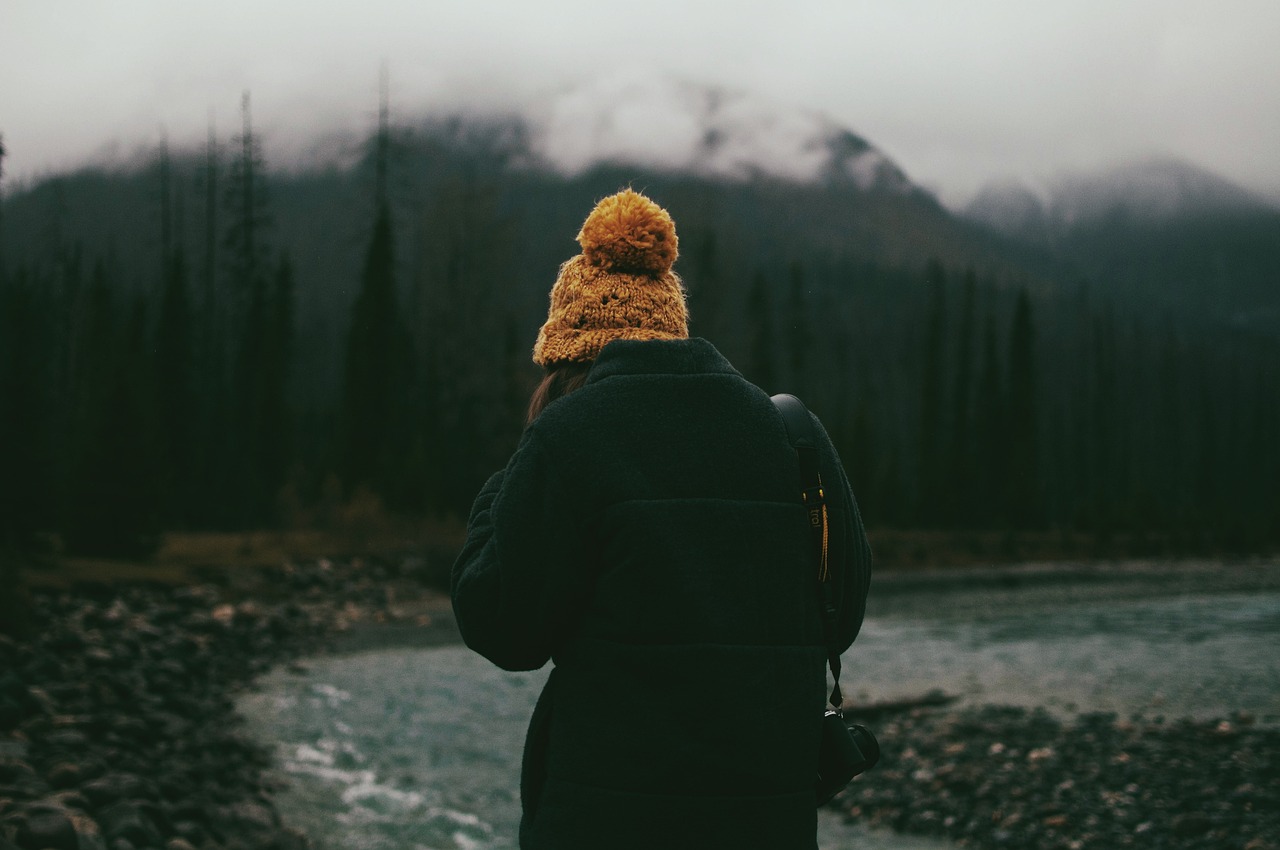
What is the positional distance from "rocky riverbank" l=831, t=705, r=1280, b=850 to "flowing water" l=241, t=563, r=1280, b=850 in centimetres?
80

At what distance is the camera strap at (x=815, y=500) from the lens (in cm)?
195

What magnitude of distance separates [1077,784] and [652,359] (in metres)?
9.52

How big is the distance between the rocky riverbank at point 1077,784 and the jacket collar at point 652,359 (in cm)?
779

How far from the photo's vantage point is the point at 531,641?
74.2 inches

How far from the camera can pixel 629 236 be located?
6.91 ft

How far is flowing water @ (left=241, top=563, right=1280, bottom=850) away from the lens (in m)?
9.03

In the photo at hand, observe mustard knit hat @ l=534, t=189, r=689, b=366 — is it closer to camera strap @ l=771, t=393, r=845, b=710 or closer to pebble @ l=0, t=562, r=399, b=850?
camera strap @ l=771, t=393, r=845, b=710

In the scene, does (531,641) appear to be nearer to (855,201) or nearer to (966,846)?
(966,846)

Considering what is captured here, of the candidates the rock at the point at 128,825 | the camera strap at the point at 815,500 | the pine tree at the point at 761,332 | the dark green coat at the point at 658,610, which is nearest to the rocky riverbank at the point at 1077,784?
the rock at the point at 128,825

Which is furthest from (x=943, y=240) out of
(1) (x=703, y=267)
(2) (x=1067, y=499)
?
(1) (x=703, y=267)

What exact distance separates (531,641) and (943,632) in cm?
2185

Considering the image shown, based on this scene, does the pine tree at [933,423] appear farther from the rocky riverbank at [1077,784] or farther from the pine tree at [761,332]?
the rocky riverbank at [1077,784]

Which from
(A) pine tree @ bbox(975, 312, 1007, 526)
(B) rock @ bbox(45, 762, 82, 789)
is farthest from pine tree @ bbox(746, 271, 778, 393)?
(B) rock @ bbox(45, 762, 82, 789)

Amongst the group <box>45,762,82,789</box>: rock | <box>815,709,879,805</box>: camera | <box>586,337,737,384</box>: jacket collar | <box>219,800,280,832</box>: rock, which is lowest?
<box>219,800,280,832</box>: rock
